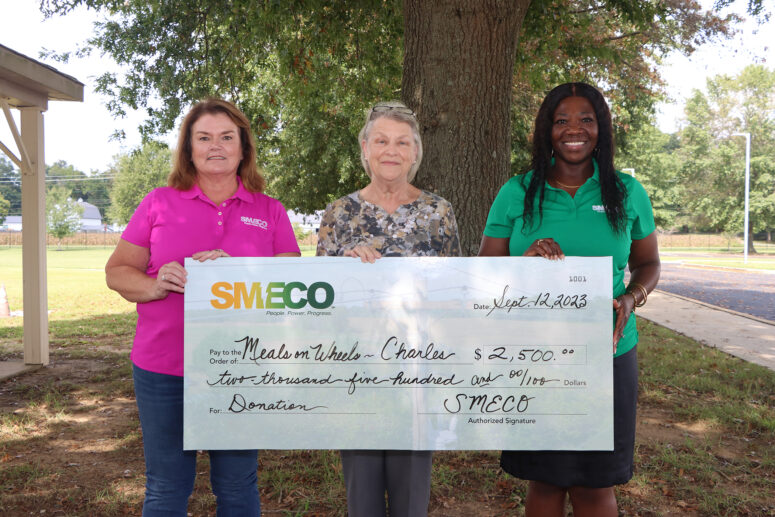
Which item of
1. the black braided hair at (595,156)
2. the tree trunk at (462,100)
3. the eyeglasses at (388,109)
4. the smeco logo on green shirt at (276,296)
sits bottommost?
the smeco logo on green shirt at (276,296)

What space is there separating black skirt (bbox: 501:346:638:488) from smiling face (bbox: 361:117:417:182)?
1.13 m

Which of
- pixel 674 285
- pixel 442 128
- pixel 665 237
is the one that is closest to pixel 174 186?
pixel 442 128

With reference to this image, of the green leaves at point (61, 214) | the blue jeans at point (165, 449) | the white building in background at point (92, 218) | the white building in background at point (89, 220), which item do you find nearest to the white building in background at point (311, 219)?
the blue jeans at point (165, 449)

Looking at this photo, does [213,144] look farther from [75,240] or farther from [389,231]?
[75,240]

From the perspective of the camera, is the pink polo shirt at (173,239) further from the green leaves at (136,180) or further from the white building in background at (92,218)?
the white building in background at (92,218)

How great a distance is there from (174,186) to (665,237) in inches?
2574

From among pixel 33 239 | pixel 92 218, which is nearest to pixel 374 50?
pixel 33 239

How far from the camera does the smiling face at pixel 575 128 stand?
2.48m

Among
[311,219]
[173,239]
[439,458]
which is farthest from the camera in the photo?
[311,219]

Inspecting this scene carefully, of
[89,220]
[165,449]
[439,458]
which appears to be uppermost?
[89,220]

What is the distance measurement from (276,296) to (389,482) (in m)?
0.84

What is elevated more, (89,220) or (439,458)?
(89,220)

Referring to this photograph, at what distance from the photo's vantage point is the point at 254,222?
2.56m

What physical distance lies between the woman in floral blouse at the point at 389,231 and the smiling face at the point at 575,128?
516 mm
